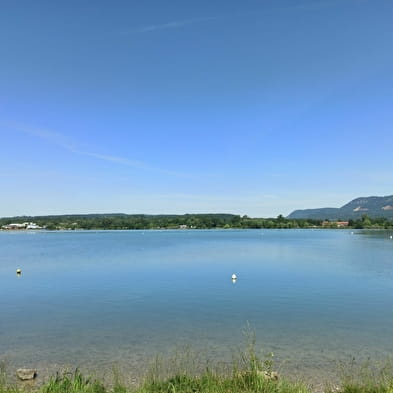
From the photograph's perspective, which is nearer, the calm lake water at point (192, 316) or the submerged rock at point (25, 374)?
the submerged rock at point (25, 374)

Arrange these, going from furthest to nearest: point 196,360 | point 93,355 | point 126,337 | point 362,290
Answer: point 362,290 → point 126,337 → point 93,355 → point 196,360

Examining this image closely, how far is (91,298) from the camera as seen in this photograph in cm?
2467

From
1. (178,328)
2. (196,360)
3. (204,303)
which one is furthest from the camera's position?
(204,303)

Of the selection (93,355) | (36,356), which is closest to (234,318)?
(93,355)

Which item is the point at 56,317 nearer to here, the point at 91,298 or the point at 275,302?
the point at 91,298

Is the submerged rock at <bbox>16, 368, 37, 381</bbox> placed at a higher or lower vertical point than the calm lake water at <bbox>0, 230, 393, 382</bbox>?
higher

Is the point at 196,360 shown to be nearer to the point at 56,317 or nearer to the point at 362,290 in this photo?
the point at 56,317

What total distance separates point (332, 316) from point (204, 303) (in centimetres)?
772

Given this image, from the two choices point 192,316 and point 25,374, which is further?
point 192,316

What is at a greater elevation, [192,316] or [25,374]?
[25,374]

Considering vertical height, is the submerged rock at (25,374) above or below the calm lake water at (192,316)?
above

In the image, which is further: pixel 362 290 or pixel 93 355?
pixel 362 290

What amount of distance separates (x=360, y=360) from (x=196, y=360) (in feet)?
19.6

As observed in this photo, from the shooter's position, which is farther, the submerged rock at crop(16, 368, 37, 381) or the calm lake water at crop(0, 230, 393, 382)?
the calm lake water at crop(0, 230, 393, 382)
